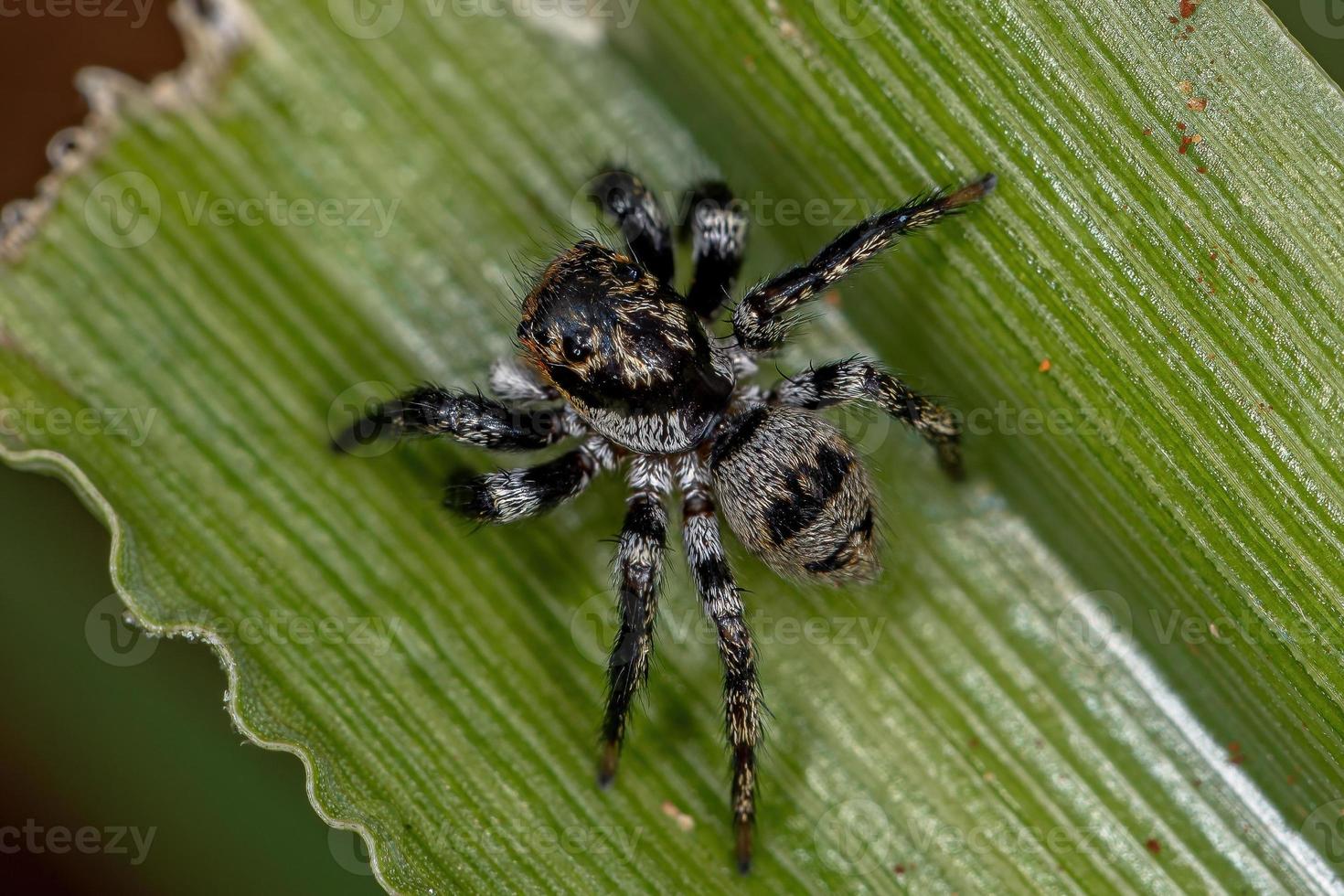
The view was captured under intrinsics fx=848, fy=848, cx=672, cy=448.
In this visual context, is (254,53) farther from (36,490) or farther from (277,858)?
(277,858)

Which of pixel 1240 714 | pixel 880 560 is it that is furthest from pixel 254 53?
pixel 1240 714
